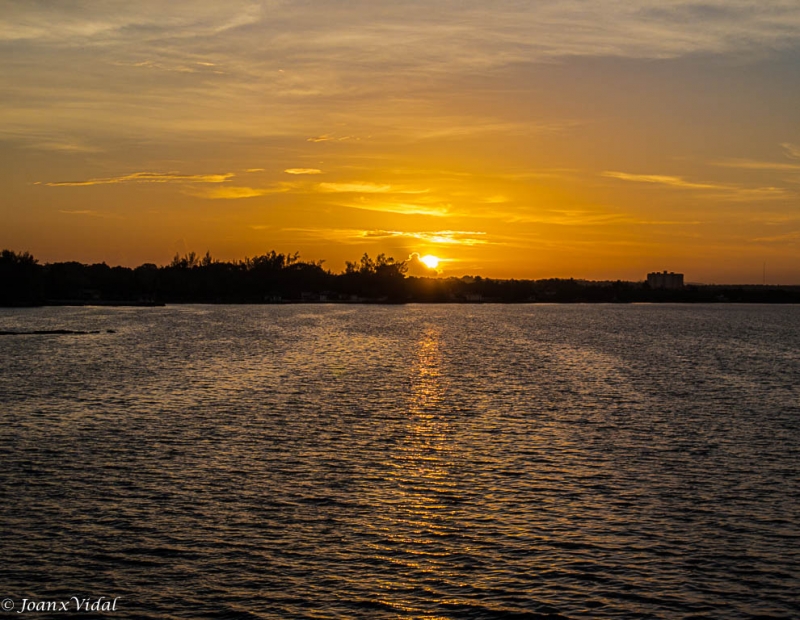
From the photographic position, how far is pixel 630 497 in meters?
31.4

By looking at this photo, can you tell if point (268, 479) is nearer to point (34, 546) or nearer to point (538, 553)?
point (34, 546)

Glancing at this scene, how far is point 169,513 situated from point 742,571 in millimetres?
18507

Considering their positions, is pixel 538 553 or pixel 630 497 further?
pixel 630 497

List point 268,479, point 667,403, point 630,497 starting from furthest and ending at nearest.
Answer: point 667,403, point 268,479, point 630,497

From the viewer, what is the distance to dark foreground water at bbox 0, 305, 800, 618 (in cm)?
2219

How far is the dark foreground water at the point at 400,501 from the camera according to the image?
2219cm

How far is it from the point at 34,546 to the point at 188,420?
78.1ft

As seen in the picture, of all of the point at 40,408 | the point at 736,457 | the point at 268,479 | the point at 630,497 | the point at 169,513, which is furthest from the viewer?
the point at 40,408

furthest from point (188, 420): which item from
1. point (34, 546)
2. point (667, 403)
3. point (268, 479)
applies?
point (667, 403)

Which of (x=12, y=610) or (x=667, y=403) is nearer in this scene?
(x=12, y=610)

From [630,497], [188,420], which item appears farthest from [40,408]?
[630,497]

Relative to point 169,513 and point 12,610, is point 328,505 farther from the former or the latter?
point 12,610

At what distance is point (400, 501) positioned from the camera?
30719 millimetres

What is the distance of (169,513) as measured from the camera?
28703 millimetres
